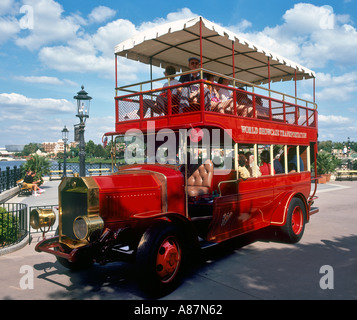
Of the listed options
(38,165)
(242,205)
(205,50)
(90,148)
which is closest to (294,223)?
(242,205)

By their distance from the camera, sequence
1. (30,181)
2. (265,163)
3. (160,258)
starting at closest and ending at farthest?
1. (160,258)
2. (265,163)
3. (30,181)

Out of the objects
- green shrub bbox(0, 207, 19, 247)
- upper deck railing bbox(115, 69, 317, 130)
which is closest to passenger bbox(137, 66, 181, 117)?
upper deck railing bbox(115, 69, 317, 130)

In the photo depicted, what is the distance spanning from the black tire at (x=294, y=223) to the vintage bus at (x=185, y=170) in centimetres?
2

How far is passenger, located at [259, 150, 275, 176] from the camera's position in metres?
6.88

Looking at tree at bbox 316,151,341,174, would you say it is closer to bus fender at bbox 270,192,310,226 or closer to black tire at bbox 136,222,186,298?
bus fender at bbox 270,192,310,226

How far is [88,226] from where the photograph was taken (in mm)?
3855

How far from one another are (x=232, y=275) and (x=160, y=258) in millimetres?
1379

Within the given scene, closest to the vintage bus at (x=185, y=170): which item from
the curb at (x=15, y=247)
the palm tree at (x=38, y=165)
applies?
the curb at (x=15, y=247)

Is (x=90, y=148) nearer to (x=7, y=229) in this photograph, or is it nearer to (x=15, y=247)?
(x=7, y=229)

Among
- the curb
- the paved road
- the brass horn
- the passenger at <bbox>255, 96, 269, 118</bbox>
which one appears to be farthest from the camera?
the passenger at <bbox>255, 96, 269, 118</bbox>

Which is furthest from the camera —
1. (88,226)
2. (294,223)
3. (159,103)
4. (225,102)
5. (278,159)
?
(278,159)

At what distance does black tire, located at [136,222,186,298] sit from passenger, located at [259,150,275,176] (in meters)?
3.10
